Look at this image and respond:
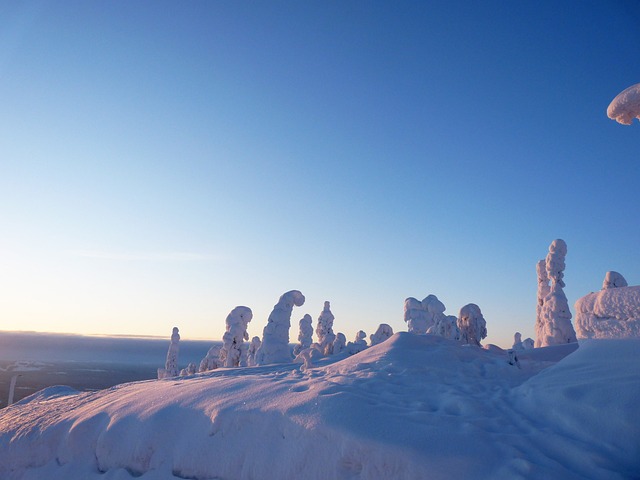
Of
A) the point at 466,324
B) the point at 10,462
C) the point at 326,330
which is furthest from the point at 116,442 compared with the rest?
the point at 326,330

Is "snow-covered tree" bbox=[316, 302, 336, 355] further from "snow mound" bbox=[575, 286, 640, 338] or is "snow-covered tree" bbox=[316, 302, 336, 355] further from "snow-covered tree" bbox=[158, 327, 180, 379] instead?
"snow mound" bbox=[575, 286, 640, 338]

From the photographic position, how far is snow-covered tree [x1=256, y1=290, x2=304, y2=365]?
844 inches

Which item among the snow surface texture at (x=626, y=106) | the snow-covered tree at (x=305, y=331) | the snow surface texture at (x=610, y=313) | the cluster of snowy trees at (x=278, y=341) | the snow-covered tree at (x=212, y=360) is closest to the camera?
the snow surface texture at (x=626, y=106)

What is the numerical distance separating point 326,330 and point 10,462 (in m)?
32.1

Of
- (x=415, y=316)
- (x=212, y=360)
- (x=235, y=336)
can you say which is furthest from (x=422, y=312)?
(x=212, y=360)

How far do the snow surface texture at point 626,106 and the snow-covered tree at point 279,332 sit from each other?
57.9ft

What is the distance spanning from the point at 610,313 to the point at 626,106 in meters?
3.19

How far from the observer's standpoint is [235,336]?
2777cm

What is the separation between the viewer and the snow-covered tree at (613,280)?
2145 cm

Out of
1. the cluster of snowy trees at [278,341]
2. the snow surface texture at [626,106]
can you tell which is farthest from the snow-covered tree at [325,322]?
the snow surface texture at [626,106]

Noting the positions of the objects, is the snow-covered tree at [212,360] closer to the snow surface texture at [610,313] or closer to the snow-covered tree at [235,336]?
the snow-covered tree at [235,336]

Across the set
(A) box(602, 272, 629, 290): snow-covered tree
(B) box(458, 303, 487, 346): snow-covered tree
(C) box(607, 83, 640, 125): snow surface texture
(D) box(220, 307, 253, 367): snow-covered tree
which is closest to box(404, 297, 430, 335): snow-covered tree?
(B) box(458, 303, 487, 346): snow-covered tree

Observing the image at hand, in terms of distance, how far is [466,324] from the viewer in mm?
19094

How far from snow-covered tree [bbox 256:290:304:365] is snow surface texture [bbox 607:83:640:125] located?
17.7m
